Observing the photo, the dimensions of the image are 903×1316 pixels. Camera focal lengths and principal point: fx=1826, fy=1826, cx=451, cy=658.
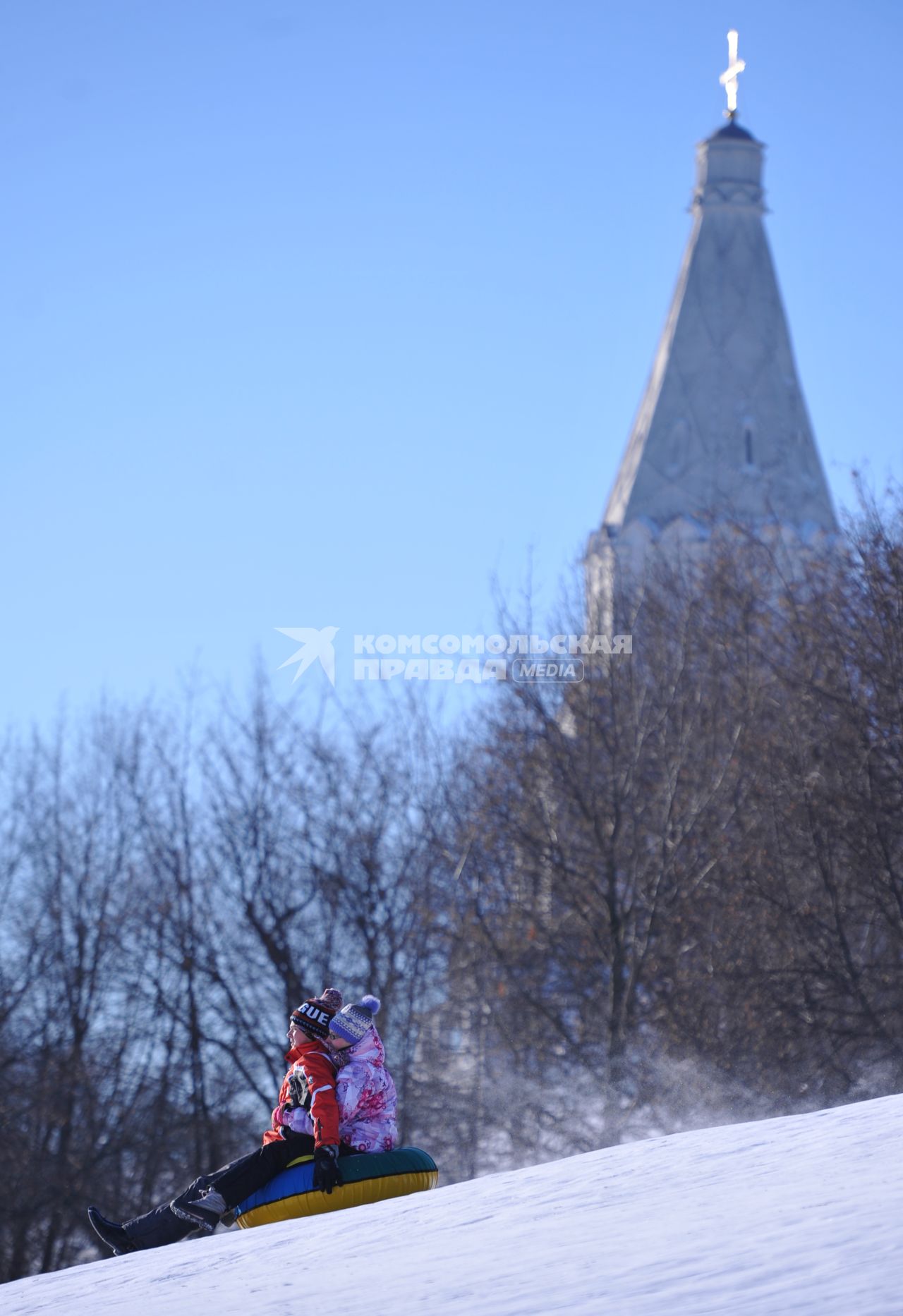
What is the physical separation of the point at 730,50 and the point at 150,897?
2425 centimetres

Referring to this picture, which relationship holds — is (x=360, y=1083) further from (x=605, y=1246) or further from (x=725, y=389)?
(x=725, y=389)

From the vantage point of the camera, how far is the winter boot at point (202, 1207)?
9500 millimetres

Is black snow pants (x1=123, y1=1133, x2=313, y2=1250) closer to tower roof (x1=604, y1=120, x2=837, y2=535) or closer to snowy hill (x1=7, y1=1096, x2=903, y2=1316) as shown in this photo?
snowy hill (x1=7, y1=1096, x2=903, y2=1316)

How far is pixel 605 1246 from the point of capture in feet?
22.9

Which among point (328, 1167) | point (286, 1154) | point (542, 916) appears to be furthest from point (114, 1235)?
point (542, 916)

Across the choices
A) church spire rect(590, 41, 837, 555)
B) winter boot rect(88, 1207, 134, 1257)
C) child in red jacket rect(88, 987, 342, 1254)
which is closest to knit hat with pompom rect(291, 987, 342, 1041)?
child in red jacket rect(88, 987, 342, 1254)

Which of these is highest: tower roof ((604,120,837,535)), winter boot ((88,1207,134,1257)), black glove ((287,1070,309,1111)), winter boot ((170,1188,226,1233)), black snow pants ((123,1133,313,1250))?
tower roof ((604,120,837,535))

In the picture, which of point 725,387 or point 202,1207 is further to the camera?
point 725,387

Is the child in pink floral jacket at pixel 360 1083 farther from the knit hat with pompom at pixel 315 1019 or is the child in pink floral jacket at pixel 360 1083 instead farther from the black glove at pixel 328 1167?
the black glove at pixel 328 1167

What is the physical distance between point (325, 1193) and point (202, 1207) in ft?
2.24

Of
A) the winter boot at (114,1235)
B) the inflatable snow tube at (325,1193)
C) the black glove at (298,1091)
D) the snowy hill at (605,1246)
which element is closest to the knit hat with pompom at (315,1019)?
the black glove at (298,1091)

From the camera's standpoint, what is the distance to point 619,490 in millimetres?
40156

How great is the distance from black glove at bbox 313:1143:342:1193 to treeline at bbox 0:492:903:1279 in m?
10.3

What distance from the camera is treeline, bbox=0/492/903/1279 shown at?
20.0 meters
